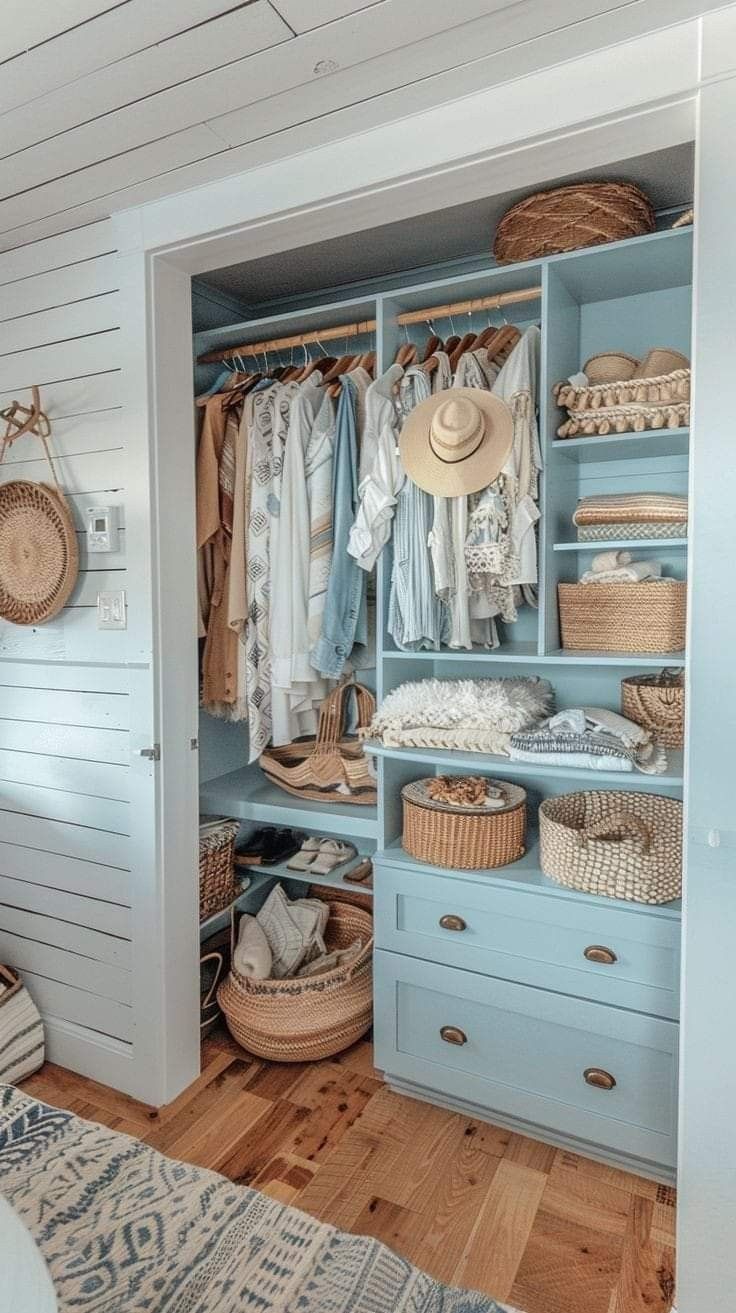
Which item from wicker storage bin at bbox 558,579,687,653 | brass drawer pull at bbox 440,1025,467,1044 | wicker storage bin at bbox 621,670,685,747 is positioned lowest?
brass drawer pull at bbox 440,1025,467,1044

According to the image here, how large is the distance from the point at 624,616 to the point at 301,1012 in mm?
1456

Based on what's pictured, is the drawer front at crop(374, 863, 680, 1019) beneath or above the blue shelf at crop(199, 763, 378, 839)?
beneath

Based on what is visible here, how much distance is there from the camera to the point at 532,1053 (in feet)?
6.07

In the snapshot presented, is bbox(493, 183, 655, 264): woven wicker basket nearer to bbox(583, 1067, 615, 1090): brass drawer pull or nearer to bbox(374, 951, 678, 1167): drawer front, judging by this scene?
bbox(374, 951, 678, 1167): drawer front

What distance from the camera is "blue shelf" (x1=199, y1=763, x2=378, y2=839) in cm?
224

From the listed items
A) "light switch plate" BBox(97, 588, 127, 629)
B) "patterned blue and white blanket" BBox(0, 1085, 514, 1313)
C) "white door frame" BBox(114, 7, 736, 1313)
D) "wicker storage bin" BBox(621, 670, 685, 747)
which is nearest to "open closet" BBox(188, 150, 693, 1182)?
"wicker storage bin" BBox(621, 670, 685, 747)

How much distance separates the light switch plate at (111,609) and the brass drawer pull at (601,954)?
1.46 metres

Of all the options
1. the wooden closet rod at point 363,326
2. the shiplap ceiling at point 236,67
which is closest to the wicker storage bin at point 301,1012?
the wooden closet rod at point 363,326

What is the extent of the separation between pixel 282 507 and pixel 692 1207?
6.21 feet

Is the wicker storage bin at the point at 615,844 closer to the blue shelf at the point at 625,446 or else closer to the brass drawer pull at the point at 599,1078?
the brass drawer pull at the point at 599,1078

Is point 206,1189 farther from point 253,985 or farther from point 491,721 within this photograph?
point 491,721

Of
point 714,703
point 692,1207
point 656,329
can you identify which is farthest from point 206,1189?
point 656,329

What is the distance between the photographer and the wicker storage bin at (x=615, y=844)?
1.70m

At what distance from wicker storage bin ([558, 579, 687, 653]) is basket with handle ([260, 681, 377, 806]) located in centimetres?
71
